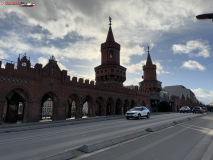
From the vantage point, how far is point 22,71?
56.6ft

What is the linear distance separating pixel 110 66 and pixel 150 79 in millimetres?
24304

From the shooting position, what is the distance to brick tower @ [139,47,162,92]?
55841 millimetres

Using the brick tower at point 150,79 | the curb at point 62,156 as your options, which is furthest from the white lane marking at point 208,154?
the brick tower at point 150,79

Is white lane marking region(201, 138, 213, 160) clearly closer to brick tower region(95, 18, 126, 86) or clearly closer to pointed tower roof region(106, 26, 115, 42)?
brick tower region(95, 18, 126, 86)

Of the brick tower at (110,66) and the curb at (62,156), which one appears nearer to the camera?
the curb at (62,156)

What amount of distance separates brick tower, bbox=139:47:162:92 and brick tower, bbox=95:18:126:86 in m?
19.6

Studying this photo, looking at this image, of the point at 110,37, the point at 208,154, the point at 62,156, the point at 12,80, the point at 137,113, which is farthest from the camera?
the point at 110,37

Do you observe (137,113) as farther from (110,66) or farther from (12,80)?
(110,66)

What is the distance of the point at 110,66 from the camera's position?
3781cm

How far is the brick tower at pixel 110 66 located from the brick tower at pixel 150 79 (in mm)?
19638

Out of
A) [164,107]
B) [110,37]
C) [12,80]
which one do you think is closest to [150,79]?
[164,107]

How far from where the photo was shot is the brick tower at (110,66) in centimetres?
3775

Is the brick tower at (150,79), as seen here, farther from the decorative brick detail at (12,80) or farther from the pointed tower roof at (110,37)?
the decorative brick detail at (12,80)

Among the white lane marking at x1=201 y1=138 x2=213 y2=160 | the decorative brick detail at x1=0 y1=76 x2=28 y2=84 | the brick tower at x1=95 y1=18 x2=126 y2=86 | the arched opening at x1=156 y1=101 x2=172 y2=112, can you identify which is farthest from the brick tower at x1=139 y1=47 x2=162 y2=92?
the white lane marking at x1=201 y1=138 x2=213 y2=160
